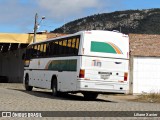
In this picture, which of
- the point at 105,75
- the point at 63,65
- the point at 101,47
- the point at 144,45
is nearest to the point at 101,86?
the point at 105,75

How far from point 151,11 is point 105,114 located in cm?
8244

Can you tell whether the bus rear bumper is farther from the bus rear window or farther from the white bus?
the bus rear window

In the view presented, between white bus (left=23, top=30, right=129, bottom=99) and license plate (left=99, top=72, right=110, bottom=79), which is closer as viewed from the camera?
white bus (left=23, top=30, right=129, bottom=99)

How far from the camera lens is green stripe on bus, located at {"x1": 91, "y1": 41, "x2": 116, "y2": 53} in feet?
72.4

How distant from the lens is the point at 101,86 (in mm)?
22062

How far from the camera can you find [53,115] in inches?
545

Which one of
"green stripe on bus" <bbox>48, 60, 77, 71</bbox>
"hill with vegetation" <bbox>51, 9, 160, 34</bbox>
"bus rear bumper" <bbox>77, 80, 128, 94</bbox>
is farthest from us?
"hill with vegetation" <bbox>51, 9, 160, 34</bbox>

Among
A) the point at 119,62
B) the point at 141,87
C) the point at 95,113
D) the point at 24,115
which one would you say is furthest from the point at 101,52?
the point at 141,87

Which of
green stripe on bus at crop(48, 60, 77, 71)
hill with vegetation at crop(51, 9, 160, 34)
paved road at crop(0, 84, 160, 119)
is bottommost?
paved road at crop(0, 84, 160, 119)

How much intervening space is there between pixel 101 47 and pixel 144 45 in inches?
622

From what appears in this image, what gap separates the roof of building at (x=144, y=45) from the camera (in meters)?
37.2

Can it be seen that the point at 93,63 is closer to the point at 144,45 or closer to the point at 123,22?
the point at 144,45

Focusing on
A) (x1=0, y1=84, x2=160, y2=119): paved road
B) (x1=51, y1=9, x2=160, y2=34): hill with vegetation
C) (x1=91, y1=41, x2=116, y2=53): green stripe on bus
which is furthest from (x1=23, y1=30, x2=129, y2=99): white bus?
(x1=51, y1=9, x2=160, y2=34): hill with vegetation

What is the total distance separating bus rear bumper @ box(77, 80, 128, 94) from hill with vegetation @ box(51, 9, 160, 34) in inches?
2109
